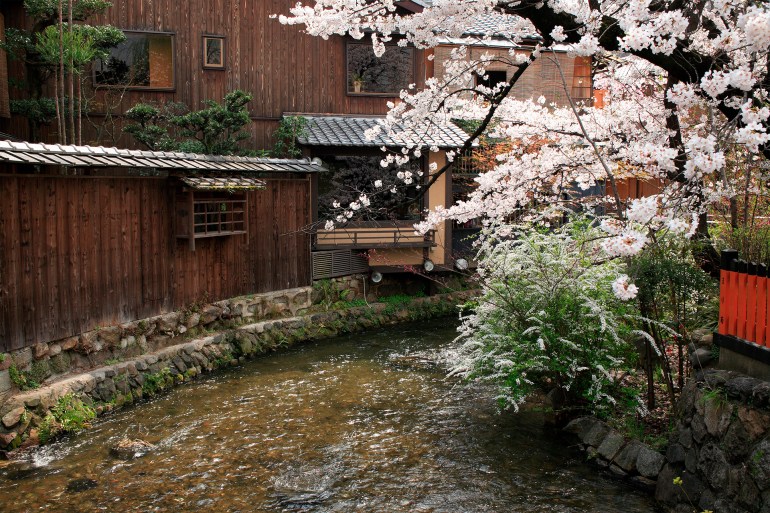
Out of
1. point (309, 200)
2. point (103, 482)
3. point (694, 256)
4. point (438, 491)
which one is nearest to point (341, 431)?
point (438, 491)

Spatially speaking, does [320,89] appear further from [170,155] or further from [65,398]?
[65,398]

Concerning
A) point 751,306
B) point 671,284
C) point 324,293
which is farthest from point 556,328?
point 324,293

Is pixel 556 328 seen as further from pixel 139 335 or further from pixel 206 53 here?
pixel 206 53

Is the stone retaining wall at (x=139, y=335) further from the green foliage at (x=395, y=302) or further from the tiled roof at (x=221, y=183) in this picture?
the tiled roof at (x=221, y=183)

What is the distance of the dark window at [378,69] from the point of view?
20.1 meters

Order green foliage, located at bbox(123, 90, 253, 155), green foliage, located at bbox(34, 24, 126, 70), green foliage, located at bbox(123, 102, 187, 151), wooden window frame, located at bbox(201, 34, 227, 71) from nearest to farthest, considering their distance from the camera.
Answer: green foliage, located at bbox(34, 24, 126, 70) < green foliage, located at bbox(123, 102, 187, 151) < green foliage, located at bbox(123, 90, 253, 155) < wooden window frame, located at bbox(201, 34, 227, 71)

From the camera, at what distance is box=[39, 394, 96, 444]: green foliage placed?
31.5ft

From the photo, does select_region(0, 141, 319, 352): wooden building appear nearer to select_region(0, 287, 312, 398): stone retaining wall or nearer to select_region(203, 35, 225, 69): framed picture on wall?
select_region(0, 287, 312, 398): stone retaining wall

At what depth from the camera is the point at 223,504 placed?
310 inches

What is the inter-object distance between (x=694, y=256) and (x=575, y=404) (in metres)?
2.49

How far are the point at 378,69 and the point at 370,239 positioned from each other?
5.09 m

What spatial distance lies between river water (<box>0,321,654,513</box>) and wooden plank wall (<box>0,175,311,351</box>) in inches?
66.3

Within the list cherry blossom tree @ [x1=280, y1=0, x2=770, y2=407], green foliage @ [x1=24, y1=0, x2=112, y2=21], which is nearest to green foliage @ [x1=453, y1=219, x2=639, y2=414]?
cherry blossom tree @ [x1=280, y1=0, x2=770, y2=407]

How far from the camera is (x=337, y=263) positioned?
18.1 m
